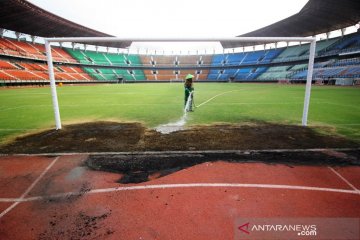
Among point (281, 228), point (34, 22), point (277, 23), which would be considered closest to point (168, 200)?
point (281, 228)

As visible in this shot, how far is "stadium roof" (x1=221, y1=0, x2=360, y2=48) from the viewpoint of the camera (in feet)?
109

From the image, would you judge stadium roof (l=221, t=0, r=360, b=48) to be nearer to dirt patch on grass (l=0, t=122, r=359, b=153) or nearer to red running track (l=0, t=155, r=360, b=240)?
dirt patch on grass (l=0, t=122, r=359, b=153)

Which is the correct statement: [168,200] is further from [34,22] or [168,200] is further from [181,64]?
[181,64]

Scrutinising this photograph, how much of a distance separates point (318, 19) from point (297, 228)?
48590 mm

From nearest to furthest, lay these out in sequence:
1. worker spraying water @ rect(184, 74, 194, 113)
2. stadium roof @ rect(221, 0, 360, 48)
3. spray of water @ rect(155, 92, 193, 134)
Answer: spray of water @ rect(155, 92, 193, 134), worker spraying water @ rect(184, 74, 194, 113), stadium roof @ rect(221, 0, 360, 48)

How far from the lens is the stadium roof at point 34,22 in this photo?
3378 centimetres

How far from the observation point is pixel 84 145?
6113 millimetres

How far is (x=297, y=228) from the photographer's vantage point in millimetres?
2797

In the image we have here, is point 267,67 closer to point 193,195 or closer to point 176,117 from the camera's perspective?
point 176,117

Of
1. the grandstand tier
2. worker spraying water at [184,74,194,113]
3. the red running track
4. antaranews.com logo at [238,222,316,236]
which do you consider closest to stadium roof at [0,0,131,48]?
the grandstand tier

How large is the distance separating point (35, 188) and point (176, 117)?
21.5ft

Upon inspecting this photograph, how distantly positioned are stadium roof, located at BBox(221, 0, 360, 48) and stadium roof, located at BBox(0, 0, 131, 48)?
42.1m

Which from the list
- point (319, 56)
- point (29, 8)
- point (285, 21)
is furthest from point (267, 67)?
point (29, 8)

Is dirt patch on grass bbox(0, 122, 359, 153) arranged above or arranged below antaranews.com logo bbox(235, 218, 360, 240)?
above
